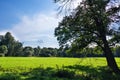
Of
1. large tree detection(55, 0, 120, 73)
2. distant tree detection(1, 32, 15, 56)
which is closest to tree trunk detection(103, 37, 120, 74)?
large tree detection(55, 0, 120, 73)

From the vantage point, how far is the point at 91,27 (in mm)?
29219

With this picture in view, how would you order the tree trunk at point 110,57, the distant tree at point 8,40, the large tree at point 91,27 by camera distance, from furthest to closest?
the distant tree at point 8,40, the tree trunk at point 110,57, the large tree at point 91,27

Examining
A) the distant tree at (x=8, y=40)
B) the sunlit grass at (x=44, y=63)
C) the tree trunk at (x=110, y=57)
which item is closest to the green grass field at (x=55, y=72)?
the sunlit grass at (x=44, y=63)

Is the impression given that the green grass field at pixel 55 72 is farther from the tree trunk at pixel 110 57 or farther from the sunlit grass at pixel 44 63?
the tree trunk at pixel 110 57

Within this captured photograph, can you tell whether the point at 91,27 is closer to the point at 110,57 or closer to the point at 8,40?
the point at 110,57

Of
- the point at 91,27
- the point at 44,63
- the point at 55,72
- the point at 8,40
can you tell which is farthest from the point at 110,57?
the point at 8,40

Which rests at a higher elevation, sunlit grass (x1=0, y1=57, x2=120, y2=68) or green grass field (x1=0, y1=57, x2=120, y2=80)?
sunlit grass (x1=0, y1=57, x2=120, y2=68)

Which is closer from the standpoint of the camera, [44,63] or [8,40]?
[44,63]

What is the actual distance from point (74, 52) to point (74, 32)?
4866mm

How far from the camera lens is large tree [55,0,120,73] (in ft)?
83.4

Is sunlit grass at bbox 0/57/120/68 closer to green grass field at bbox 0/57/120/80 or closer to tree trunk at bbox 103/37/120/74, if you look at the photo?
green grass field at bbox 0/57/120/80

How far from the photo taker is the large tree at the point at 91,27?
2541 centimetres

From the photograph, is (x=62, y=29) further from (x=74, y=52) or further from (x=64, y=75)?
(x=64, y=75)

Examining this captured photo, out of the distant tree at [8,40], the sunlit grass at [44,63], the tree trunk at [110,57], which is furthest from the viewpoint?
the distant tree at [8,40]
